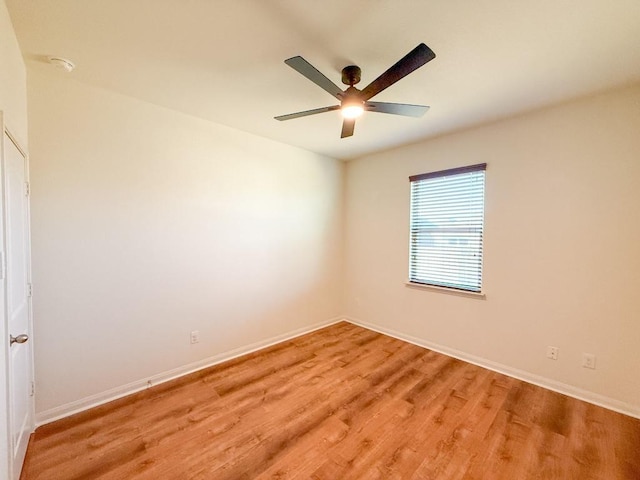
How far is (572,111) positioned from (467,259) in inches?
64.2

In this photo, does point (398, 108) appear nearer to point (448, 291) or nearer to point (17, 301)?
point (448, 291)

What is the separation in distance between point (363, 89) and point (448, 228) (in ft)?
6.78

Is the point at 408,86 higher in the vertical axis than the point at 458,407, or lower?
higher

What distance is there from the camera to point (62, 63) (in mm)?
1830

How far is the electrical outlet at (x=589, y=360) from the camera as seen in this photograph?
7.50ft

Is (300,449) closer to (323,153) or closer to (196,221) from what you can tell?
(196,221)

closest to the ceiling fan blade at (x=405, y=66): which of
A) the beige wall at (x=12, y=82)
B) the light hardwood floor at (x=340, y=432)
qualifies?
the beige wall at (x=12, y=82)

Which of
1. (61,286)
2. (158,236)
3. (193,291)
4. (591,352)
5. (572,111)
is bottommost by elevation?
(591,352)

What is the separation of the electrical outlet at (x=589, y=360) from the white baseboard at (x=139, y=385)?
3.01m

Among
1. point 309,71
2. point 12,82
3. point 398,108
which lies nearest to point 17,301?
point 12,82

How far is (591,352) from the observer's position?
2.30m

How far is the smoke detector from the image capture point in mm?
1802

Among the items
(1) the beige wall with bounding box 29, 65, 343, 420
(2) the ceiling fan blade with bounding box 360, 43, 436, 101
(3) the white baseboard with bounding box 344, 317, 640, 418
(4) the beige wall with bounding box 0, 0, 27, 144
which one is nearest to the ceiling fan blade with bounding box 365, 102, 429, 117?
(2) the ceiling fan blade with bounding box 360, 43, 436, 101

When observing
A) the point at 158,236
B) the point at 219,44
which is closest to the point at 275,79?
the point at 219,44
